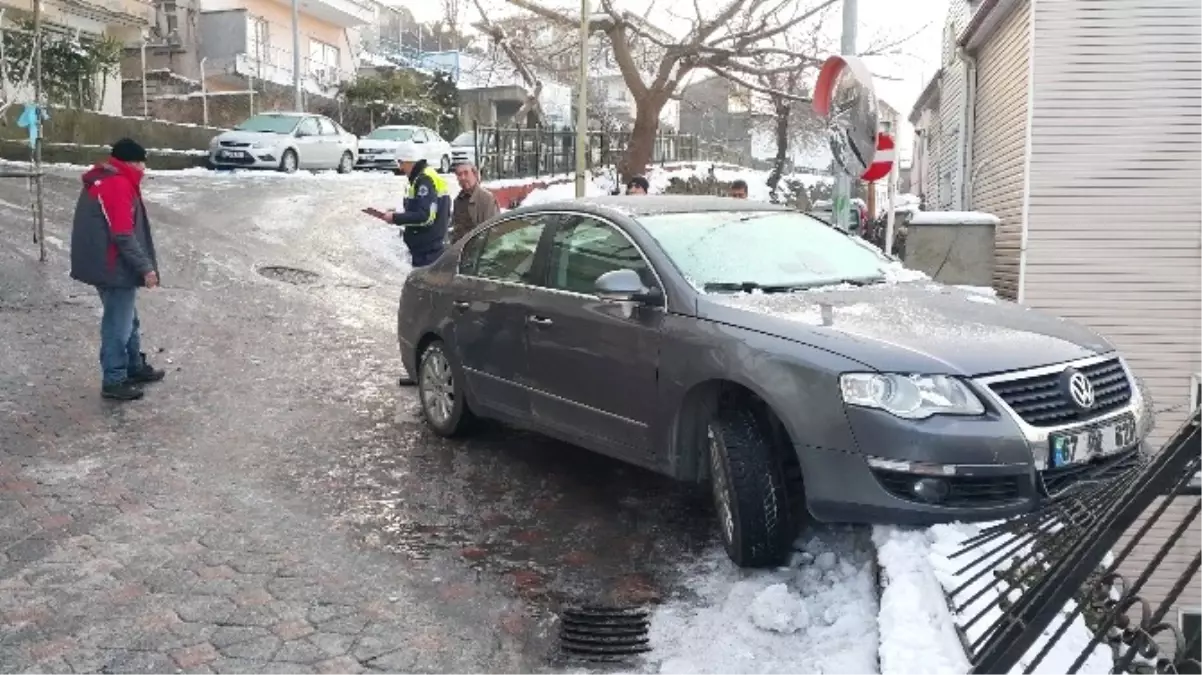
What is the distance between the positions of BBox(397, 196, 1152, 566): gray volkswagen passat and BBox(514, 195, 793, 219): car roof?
0.08ft

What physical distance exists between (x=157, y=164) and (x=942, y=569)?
22.4 meters

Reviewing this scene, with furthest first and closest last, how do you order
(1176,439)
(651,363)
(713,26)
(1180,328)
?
(713,26) < (1180,328) < (651,363) < (1176,439)

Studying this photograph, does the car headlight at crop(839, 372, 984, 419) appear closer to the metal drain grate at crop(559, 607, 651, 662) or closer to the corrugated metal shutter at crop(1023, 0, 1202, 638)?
the metal drain grate at crop(559, 607, 651, 662)

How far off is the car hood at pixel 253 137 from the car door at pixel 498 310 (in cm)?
1831

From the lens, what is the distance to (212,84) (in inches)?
1371

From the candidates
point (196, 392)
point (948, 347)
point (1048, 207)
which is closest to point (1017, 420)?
point (948, 347)

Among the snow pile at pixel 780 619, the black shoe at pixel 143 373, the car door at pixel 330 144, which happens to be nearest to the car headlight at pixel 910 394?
the snow pile at pixel 780 619

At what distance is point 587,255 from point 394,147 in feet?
74.3

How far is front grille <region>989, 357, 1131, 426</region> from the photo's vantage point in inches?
159

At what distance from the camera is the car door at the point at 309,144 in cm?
2436

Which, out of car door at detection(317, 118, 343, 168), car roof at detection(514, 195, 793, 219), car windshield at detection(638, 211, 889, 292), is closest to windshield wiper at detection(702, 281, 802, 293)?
car windshield at detection(638, 211, 889, 292)

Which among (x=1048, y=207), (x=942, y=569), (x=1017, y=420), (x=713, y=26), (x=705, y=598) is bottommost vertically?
(x=705, y=598)

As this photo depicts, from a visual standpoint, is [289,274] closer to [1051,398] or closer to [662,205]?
[662,205]

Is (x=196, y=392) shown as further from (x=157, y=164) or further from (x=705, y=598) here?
(x=157, y=164)
